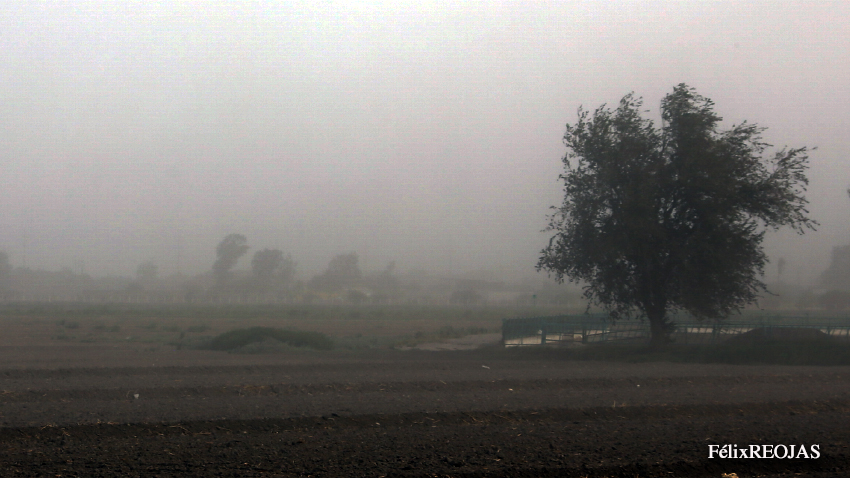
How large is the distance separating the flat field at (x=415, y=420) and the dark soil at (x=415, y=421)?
0.13ft

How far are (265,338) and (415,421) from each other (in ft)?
75.8

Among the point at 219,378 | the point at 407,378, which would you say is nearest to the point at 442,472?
the point at 407,378

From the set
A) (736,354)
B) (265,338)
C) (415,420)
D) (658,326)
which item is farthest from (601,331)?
(415,420)

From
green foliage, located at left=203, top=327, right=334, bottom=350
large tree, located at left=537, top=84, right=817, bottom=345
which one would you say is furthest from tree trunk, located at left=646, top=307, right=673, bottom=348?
green foliage, located at left=203, top=327, right=334, bottom=350

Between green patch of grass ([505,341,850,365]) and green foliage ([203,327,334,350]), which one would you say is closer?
green patch of grass ([505,341,850,365])

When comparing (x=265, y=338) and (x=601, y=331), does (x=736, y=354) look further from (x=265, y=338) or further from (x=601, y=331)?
(x=265, y=338)

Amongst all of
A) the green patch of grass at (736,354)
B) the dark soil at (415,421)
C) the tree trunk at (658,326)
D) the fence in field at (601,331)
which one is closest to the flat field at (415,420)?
the dark soil at (415,421)

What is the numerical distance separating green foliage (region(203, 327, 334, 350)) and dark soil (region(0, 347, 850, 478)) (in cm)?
1155

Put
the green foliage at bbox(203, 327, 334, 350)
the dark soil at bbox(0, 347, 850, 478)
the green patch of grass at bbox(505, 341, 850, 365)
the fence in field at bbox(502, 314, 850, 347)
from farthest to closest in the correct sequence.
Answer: the fence in field at bbox(502, 314, 850, 347) < the green foliage at bbox(203, 327, 334, 350) < the green patch of grass at bbox(505, 341, 850, 365) < the dark soil at bbox(0, 347, 850, 478)

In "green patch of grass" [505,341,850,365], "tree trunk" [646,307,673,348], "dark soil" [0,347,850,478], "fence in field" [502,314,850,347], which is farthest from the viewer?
"fence in field" [502,314,850,347]

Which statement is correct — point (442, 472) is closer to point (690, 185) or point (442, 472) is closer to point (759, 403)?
point (759, 403)

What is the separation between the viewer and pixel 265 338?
32750 millimetres

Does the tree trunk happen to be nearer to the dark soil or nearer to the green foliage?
the dark soil

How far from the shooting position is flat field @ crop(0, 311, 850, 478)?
8.11 meters
